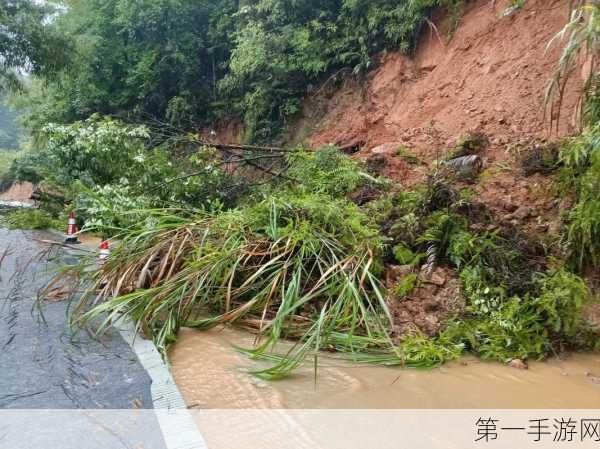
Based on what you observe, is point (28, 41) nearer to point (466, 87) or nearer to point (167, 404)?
point (466, 87)

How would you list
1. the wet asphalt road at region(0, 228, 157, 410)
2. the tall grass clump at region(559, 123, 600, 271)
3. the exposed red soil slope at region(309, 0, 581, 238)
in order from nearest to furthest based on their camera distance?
the wet asphalt road at region(0, 228, 157, 410) < the tall grass clump at region(559, 123, 600, 271) < the exposed red soil slope at region(309, 0, 581, 238)

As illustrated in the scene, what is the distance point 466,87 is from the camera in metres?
7.21

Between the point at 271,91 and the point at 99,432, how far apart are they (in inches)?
357

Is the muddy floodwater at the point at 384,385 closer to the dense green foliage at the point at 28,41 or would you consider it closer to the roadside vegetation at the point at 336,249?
the roadside vegetation at the point at 336,249

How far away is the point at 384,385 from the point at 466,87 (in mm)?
5532

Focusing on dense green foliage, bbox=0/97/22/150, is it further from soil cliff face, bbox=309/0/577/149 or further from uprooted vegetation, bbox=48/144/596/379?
uprooted vegetation, bbox=48/144/596/379

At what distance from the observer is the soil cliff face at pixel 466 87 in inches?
247

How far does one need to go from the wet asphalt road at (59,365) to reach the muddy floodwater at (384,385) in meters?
0.35

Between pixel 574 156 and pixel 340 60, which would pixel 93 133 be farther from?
pixel 574 156

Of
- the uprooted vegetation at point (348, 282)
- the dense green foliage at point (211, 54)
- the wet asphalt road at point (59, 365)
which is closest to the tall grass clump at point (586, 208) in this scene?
the uprooted vegetation at point (348, 282)

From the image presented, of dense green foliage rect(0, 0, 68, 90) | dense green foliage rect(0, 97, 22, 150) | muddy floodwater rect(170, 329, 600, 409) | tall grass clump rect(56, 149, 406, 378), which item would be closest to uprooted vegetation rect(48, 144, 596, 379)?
tall grass clump rect(56, 149, 406, 378)

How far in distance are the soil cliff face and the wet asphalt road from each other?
16.2 feet

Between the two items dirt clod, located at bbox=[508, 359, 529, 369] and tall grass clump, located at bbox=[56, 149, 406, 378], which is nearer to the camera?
dirt clod, located at bbox=[508, 359, 529, 369]

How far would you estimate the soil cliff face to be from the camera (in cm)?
628
